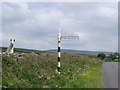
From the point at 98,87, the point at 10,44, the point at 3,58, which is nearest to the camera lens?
the point at 98,87

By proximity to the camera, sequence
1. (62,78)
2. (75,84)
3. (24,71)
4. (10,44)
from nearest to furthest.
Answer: (75,84), (62,78), (24,71), (10,44)

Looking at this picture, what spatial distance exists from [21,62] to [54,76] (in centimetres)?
251

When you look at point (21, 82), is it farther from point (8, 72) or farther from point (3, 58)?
point (3, 58)

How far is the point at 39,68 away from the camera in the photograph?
14.6 metres

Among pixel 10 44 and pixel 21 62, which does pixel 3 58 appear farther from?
pixel 10 44

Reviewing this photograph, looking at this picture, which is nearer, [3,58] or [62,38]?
[3,58]

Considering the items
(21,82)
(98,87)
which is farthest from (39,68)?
(98,87)

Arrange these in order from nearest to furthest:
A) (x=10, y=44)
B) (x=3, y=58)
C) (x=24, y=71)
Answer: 1. (x=24, y=71)
2. (x=3, y=58)
3. (x=10, y=44)

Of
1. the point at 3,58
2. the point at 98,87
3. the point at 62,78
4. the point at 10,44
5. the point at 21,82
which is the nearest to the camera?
the point at 98,87

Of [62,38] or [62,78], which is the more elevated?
[62,38]

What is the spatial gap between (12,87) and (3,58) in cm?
442

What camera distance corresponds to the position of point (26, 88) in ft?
34.4

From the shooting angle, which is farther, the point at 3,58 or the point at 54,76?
the point at 3,58

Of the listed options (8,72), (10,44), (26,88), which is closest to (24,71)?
(8,72)
